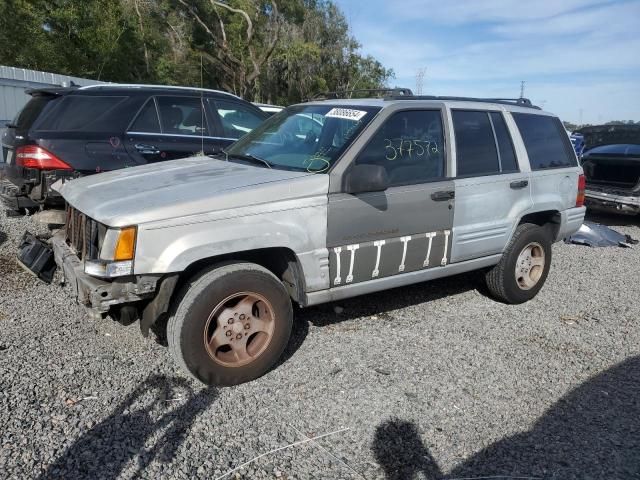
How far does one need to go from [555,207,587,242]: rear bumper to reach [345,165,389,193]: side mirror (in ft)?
8.28

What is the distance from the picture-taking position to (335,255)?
3740 millimetres

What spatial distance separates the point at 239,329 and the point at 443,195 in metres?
1.92

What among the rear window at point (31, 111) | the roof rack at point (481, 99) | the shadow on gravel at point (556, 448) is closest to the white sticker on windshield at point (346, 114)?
the roof rack at point (481, 99)

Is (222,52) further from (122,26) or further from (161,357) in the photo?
(161,357)

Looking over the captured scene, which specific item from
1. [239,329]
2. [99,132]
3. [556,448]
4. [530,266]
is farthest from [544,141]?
[99,132]

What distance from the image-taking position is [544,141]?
5219 mm

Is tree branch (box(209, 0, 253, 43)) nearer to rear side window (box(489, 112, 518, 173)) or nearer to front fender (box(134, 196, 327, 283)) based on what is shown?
rear side window (box(489, 112, 518, 173))

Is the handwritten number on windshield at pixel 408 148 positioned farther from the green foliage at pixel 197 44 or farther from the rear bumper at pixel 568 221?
the green foliage at pixel 197 44

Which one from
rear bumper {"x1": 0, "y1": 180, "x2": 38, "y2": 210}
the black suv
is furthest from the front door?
rear bumper {"x1": 0, "y1": 180, "x2": 38, "y2": 210}

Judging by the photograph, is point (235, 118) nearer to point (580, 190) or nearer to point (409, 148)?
point (409, 148)

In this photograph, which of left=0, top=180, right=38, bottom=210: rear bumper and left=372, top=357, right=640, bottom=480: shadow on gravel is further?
left=0, top=180, right=38, bottom=210: rear bumper

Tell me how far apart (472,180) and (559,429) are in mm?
2065

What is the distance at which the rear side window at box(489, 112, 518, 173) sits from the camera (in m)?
4.79

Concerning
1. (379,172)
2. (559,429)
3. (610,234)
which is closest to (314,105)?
(379,172)
